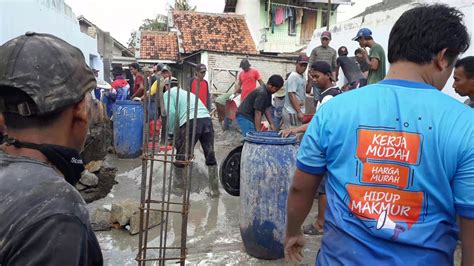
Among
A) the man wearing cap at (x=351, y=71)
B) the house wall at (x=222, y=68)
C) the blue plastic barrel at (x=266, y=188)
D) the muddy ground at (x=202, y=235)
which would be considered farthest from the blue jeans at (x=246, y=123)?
the house wall at (x=222, y=68)

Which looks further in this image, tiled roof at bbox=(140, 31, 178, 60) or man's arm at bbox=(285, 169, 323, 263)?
tiled roof at bbox=(140, 31, 178, 60)

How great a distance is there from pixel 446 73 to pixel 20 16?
8.78 meters

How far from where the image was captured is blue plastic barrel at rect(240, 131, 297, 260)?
11.5 ft

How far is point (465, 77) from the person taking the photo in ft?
11.3

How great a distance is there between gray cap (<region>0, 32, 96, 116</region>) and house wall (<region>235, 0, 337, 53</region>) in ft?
67.5

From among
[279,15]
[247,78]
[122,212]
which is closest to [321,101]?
[122,212]

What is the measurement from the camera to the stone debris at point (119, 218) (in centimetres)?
429

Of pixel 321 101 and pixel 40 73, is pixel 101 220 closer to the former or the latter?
pixel 321 101

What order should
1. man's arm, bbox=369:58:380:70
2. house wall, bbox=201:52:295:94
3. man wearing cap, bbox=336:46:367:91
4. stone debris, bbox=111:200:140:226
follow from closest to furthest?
stone debris, bbox=111:200:140:226
man's arm, bbox=369:58:380:70
man wearing cap, bbox=336:46:367:91
house wall, bbox=201:52:295:94

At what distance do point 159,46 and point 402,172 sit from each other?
22617mm

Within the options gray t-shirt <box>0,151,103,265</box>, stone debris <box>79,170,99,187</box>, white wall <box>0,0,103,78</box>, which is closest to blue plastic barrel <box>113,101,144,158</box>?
stone debris <box>79,170,99,187</box>

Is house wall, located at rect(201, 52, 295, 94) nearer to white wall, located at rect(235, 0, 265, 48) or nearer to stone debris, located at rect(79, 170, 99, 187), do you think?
white wall, located at rect(235, 0, 265, 48)

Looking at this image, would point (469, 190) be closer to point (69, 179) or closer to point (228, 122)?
point (69, 179)

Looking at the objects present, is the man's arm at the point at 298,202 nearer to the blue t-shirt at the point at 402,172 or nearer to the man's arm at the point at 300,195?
the man's arm at the point at 300,195
